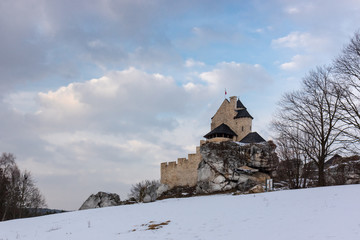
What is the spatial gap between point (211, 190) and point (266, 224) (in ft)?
62.7

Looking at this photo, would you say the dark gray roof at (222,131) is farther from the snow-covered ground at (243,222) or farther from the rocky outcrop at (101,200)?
the snow-covered ground at (243,222)

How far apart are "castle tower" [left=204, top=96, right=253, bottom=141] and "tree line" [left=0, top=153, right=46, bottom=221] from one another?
23850mm

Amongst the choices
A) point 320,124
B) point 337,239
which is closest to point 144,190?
point 320,124

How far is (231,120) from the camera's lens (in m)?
47.8

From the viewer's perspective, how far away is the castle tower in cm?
4622

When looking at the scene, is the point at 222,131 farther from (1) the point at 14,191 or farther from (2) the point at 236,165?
(1) the point at 14,191

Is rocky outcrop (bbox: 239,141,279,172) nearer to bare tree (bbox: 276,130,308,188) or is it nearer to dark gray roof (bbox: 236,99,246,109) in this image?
bare tree (bbox: 276,130,308,188)

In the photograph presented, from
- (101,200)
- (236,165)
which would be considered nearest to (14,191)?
(101,200)

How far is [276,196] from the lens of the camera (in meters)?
17.9

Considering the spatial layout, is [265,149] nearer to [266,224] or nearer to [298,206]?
[298,206]

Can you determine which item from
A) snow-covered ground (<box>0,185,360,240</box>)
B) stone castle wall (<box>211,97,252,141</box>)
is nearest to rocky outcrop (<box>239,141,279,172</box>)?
snow-covered ground (<box>0,185,360,240</box>)

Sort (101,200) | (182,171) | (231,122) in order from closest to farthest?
(101,200) < (182,171) < (231,122)

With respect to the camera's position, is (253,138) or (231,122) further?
(231,122)

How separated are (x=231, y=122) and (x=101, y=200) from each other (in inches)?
914
